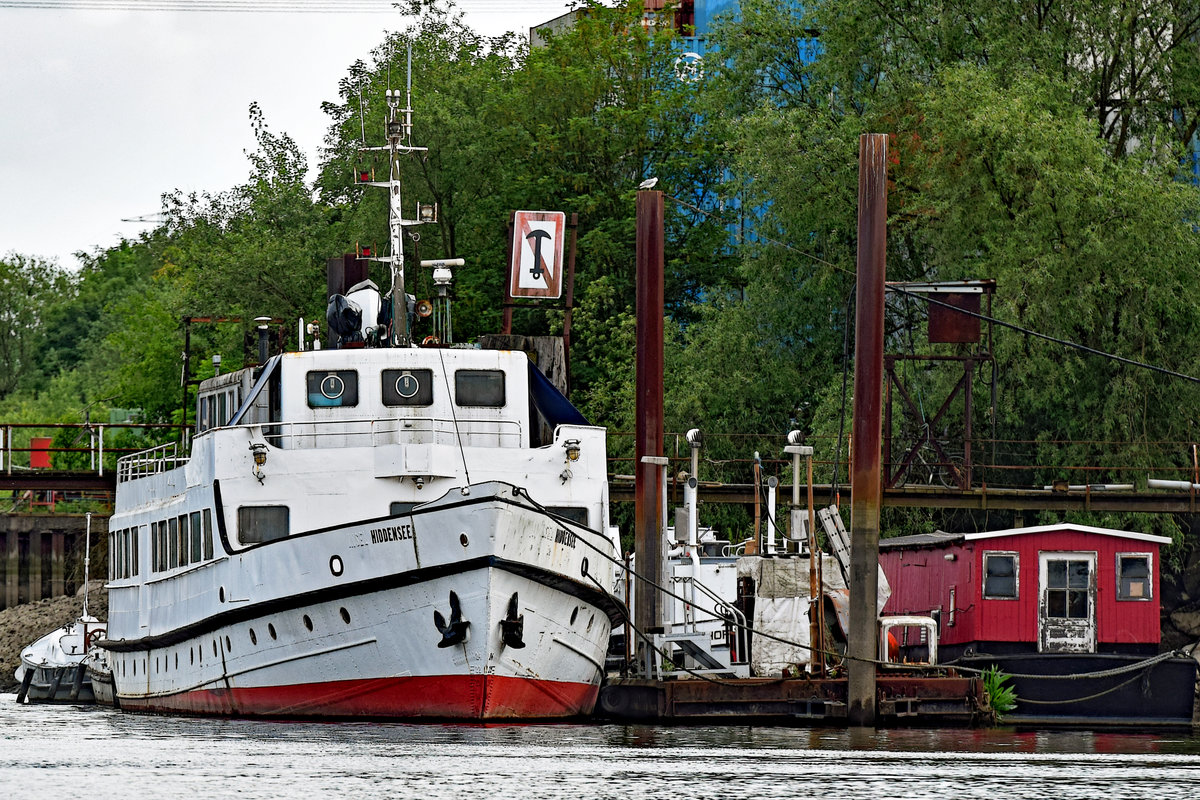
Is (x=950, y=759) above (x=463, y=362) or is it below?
below

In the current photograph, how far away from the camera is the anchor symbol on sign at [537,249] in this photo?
38969mm

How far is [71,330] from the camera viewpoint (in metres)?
114

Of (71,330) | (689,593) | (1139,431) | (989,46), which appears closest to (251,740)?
(689,593)

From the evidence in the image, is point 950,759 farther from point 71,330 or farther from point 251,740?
point 71,330

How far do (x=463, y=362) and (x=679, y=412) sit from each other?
1766cm

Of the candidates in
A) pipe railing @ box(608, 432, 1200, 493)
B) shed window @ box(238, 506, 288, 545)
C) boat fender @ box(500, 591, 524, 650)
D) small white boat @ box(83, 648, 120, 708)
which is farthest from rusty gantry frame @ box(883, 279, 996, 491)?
small white boat @ box(83, 648, 120, 708)

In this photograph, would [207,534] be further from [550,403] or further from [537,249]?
[537,249]

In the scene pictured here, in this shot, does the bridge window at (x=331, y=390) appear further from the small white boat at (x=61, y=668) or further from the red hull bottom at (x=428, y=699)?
the small white boat at (x=61, y=668)

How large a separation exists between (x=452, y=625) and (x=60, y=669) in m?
21.2

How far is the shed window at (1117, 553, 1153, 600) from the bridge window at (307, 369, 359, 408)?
12330 mm

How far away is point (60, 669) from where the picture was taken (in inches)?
1789

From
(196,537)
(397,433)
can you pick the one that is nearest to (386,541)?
(397,433)

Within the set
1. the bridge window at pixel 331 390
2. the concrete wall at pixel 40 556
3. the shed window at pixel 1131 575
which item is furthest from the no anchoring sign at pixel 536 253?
the concrete wall at pixel 40 556

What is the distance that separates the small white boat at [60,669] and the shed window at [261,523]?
15565mm
